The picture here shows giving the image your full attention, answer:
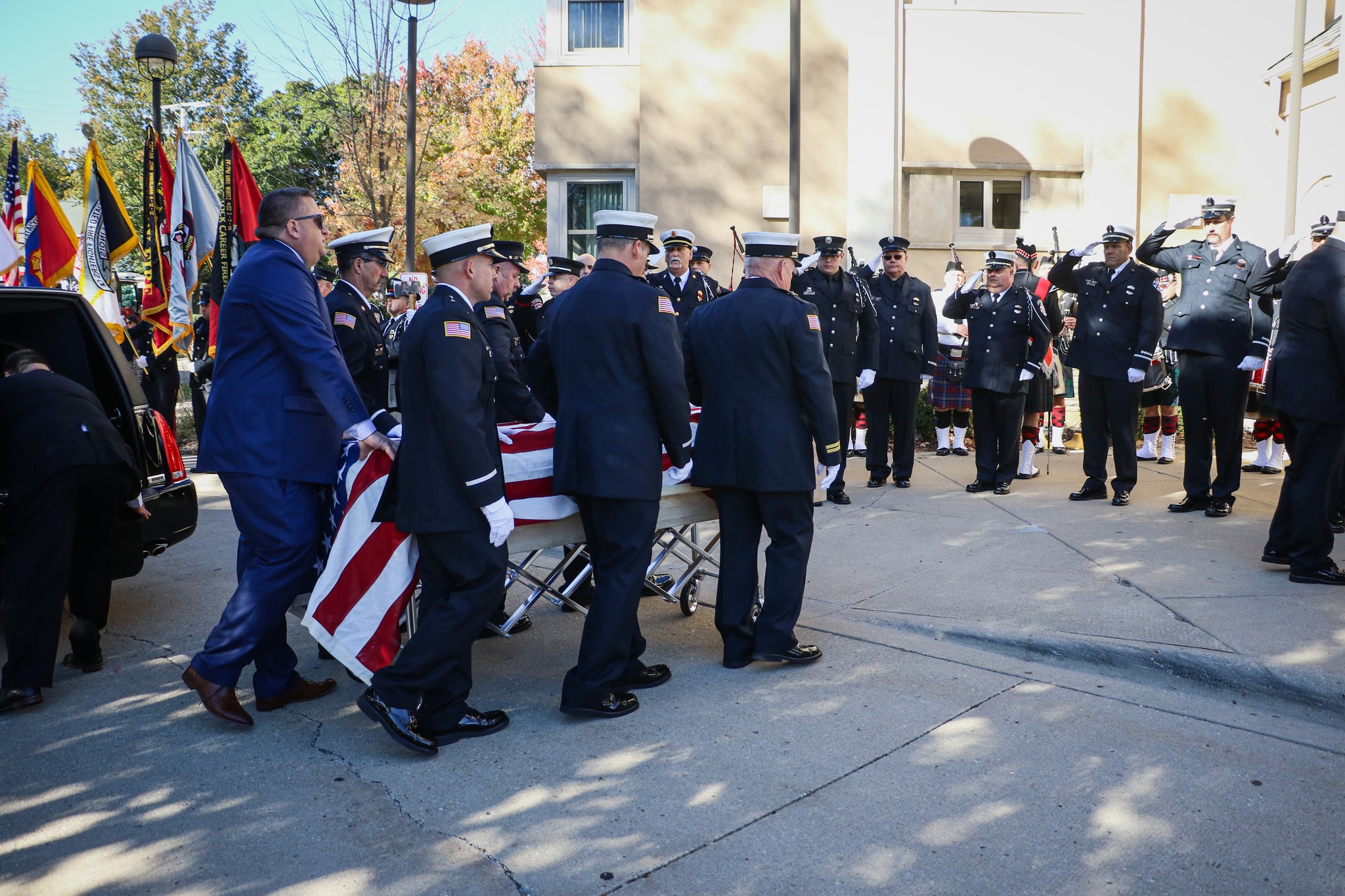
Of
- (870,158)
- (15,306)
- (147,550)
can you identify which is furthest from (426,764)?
(870,158)

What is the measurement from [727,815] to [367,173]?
1560 cm

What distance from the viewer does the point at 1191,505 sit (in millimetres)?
7871

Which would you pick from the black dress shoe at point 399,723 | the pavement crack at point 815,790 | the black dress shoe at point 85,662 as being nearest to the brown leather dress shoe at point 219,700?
the black dress shoe at point 399,723

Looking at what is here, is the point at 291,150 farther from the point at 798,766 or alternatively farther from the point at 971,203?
the point at 798,766

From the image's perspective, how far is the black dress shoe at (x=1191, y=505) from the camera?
7805mm

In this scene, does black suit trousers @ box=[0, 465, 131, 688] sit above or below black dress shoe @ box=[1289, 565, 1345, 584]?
above

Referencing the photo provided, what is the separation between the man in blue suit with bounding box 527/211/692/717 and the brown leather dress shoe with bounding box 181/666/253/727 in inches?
50.1

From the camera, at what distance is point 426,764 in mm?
3988

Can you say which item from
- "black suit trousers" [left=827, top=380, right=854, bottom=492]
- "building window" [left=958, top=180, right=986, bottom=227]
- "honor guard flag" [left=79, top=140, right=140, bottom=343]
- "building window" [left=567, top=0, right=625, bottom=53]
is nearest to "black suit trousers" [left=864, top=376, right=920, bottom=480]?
"black suit trousers" [left=827, top=380, right=854, bottom=492]

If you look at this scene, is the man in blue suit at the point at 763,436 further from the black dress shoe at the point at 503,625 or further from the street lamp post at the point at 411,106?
the street lamp post at the point at 411,106

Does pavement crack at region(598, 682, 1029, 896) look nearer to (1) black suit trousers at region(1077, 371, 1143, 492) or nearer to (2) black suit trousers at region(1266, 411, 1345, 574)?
(2) black suit trousers at region(1266, 411, 1345, 574)

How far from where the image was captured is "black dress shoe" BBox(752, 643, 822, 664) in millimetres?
4945

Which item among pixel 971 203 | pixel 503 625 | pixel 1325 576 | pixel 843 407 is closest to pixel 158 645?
pixel 503 625

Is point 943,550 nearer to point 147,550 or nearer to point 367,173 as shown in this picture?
point 147,550
